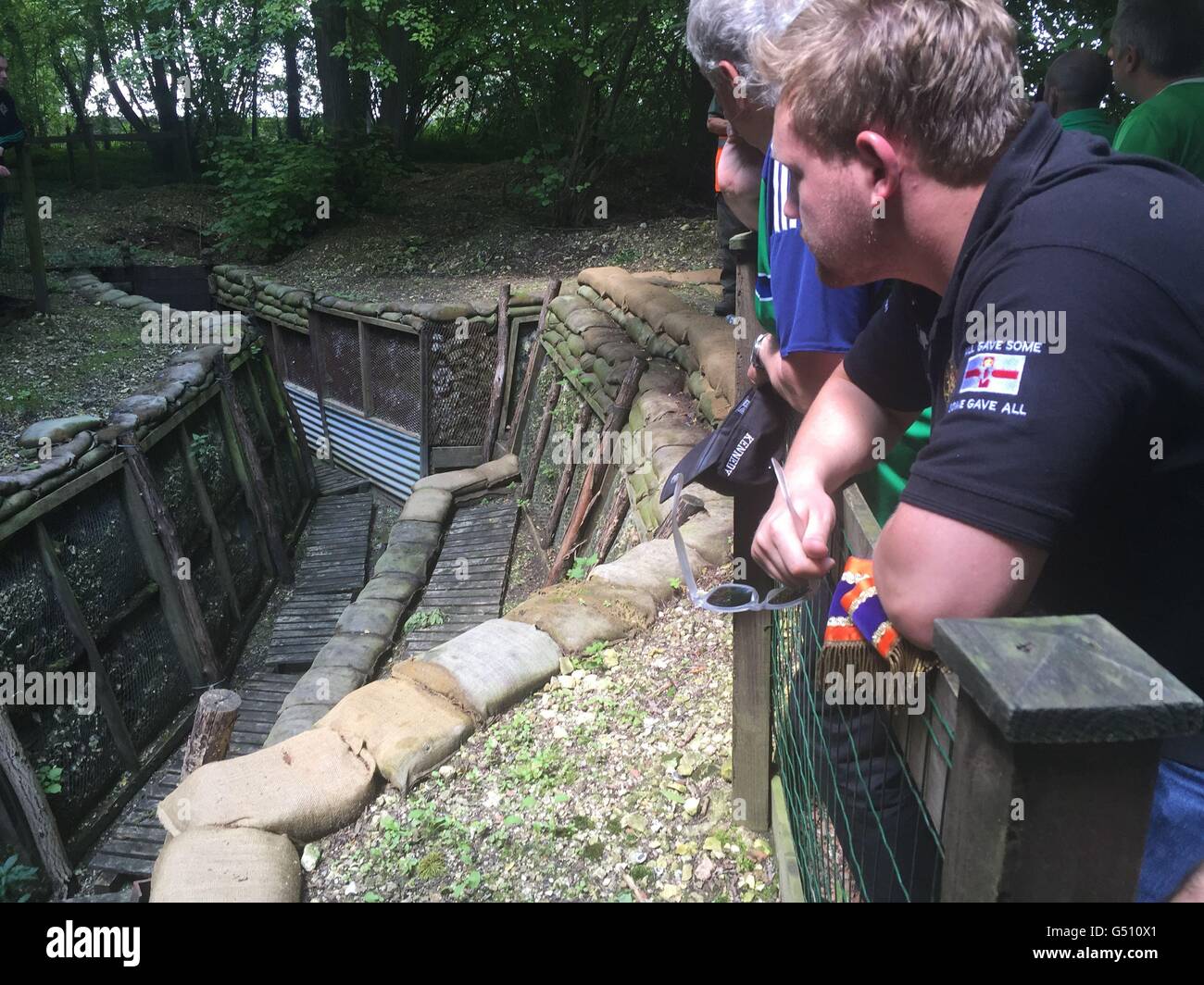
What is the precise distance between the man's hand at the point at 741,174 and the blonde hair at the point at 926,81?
3.18 ft

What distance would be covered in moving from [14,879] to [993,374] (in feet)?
17.8

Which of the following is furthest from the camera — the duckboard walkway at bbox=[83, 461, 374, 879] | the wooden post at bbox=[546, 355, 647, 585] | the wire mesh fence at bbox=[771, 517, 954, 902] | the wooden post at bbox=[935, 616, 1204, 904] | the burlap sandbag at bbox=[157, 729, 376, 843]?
the wooden post at bbox=[546, 355, 647, 585]

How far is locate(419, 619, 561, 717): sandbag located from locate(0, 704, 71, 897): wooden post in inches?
102

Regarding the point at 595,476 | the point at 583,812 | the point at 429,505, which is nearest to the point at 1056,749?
the point at 583,812

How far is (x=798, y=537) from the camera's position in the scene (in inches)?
54.9

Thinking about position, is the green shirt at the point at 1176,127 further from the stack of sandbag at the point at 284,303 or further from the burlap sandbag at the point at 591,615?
the stack of sandbag at the point at 284,303

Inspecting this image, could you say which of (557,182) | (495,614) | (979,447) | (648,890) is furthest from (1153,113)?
(557,182)

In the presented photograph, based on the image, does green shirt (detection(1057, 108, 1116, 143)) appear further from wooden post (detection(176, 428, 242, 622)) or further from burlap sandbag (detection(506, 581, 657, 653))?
wooden post (detection(176, 428, 242, 622))

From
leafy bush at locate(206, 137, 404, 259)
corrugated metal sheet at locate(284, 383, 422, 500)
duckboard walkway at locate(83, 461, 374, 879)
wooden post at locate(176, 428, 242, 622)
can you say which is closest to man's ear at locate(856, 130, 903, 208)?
duckboard walkway at locate(83, 461, 374, 879)

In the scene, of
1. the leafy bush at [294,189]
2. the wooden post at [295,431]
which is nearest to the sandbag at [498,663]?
the wooden post at [295,431]

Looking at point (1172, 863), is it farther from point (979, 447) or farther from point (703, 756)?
point (703, 756)

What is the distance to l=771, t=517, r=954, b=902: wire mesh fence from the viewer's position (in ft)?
4.42

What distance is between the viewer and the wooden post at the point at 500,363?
10.0 meters

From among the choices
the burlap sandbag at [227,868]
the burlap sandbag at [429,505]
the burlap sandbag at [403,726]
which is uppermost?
the burlap sandbag at [403,726]
